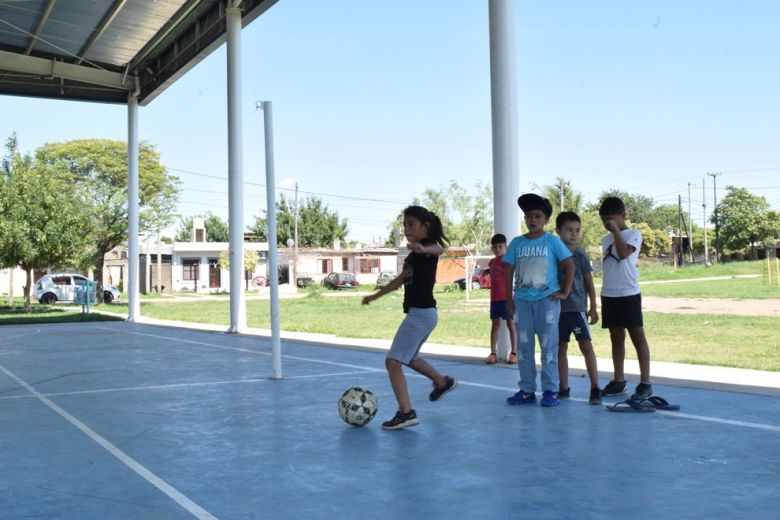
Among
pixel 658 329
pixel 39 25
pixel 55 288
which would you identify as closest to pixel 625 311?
pixel 658 329

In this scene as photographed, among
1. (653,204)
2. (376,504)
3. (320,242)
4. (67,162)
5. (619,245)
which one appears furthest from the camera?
(653,204)

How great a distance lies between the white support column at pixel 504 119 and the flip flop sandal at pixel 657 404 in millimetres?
3280

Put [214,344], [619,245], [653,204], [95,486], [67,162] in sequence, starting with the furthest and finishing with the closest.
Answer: [653,204], [67,162], [214,344], [619,245], [95,486]

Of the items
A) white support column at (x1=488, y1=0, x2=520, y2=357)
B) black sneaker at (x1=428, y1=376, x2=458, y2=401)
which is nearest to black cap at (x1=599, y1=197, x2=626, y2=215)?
black sneaker at (x1=428, y1=376, x2=458, y2=401)

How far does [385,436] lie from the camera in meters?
5.39

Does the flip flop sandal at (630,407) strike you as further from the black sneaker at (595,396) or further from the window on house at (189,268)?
the window on house at (189,268)

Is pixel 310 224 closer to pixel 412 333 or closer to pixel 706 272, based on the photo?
pixel 706 272

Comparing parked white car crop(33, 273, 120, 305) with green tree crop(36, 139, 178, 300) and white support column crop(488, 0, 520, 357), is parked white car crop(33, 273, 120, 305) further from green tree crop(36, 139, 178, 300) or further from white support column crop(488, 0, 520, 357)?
white support column crop(488, 0, 520, 357)

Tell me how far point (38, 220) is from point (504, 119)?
2224 cm

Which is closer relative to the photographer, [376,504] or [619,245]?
[376,504]

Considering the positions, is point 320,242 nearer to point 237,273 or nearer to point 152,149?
point 152,149

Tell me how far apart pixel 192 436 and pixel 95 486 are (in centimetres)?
129

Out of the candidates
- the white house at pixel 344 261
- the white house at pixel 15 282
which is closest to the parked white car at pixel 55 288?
the white house at pixel 15 282

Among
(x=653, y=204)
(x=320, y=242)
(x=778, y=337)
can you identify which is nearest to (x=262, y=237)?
(x=320, y=242)
